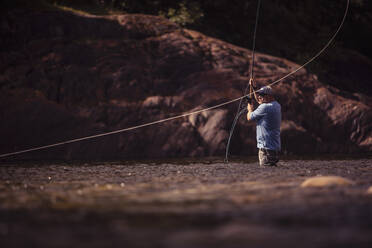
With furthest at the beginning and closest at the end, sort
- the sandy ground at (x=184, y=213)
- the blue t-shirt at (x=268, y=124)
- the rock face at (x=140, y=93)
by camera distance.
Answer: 1. the rock face at (x=140, y=93)
2. the blue t-shirt at (x=268, y=124)
3. the sandy ground at (x=184, y=213)

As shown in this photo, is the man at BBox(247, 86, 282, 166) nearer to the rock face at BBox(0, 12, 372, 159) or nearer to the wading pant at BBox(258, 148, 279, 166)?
the wading pant at BBox(258, 148, 279, 166)

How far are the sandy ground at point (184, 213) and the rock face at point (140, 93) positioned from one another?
6.65 meters

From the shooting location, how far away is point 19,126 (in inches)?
552

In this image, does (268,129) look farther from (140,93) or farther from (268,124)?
(140,93)

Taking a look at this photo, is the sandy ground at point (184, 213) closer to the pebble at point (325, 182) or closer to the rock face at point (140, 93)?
the pebble at point (325, 182)

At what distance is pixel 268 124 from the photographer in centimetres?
1052

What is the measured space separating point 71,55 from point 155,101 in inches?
106

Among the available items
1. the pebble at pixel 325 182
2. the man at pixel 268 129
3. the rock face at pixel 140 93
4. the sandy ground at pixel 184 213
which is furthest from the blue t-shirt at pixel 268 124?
the rock face at pixel 140 93

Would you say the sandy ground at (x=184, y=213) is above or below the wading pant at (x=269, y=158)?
above

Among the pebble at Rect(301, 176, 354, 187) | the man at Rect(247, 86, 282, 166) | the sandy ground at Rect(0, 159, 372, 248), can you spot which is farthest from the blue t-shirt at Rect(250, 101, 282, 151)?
the pebble at Rect(301, 176, 354, 187)

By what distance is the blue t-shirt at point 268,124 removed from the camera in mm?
10445

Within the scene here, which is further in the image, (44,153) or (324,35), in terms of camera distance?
(324,35)

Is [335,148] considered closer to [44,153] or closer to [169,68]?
[169,68]

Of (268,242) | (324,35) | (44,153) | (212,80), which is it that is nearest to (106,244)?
(268,242)
